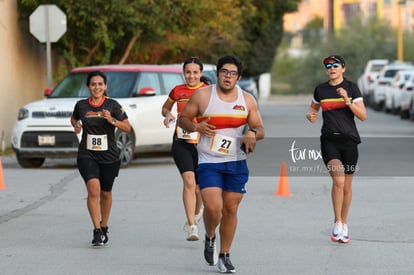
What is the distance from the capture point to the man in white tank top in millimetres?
8945

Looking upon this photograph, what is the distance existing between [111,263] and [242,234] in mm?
2136

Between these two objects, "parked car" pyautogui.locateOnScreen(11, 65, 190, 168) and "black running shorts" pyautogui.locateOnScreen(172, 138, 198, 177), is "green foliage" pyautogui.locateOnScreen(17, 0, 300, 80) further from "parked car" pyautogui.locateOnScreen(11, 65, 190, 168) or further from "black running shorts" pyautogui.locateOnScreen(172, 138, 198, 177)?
"black running shorts" pyautogui.locateOnScreen(172, 138, 198, 177)

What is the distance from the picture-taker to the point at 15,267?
951 centimetres

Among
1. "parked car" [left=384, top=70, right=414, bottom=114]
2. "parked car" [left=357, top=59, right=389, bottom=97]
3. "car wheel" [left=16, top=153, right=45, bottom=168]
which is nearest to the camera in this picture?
"car wheel" [left=16, top=153, right=45, bottom=168]

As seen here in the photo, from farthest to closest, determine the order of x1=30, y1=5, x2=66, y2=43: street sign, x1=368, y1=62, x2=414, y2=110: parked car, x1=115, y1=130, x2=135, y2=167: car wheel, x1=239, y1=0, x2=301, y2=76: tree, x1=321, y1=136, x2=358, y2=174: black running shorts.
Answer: x1=368, y1=62, x2=414, y2=110: parked car
x1=239, y1=0, x2=301, y2=76: tree
x1=30, y1=5, x2=66, y2=43: street sign
x1=115, y1=130, x2=135, y2=167: car wheel
x1=321, y1=136, x2=358, y2=174: black running shorts

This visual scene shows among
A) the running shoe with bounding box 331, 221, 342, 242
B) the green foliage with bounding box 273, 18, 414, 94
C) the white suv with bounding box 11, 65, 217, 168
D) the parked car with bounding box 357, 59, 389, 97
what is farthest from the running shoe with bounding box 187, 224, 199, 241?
the green foliage with bounding box 273, 18, 414, 94

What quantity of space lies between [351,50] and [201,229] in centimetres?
6481

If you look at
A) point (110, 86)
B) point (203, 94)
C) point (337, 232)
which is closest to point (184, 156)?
point (337, 232)

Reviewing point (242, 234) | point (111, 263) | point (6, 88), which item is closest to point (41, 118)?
point (6, 88)

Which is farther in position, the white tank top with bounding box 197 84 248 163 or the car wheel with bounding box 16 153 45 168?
the car wheel with bounding box 16 153 45 168

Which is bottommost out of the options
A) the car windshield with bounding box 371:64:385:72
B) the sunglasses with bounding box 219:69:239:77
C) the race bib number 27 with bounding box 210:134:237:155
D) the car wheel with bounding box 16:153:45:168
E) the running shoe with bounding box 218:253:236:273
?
the car windshield with bounding box 371:64:385:72

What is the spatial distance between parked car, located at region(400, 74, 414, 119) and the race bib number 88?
963 inches

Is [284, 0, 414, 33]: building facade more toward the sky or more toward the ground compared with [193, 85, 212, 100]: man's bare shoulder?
more toward the ground

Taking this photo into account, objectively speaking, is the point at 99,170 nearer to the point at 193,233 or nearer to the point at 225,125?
the point at 193,233
